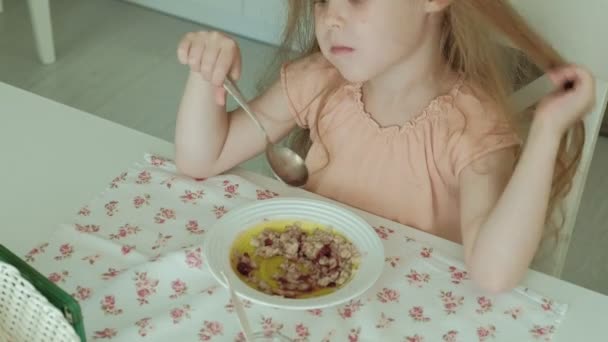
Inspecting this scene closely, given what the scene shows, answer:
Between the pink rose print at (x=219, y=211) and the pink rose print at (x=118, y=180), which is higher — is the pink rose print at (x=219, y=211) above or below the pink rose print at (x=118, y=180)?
above

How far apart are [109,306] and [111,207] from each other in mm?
165

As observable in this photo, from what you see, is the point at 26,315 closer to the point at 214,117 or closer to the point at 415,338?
the point at 415,338

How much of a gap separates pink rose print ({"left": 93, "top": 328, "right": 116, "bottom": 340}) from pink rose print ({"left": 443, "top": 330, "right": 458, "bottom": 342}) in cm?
31

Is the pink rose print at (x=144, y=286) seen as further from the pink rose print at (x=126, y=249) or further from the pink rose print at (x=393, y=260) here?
the pink rose print at (x=393, y=260)

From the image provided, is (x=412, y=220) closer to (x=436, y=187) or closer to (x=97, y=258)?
(x=436, y=187)

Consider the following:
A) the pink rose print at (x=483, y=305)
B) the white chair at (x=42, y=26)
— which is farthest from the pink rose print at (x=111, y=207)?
the white chair at (x=42, y=26)

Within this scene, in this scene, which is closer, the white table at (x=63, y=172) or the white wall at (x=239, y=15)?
the white table at (x=63, y=172)

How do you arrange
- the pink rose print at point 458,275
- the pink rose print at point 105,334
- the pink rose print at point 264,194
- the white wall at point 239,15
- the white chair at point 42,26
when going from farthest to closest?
the white wall at point 239,15 < the white chair at point 42,26 < the pink rose print at point 264,194 < the pink rose print at point 458,275 < the pink rose print at point 105,334

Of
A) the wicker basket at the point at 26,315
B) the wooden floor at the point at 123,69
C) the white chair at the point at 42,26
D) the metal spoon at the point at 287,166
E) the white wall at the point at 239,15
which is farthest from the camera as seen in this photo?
the white wall at the point at 239,15

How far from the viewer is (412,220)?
3.47 ft

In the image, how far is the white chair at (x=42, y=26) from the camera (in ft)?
7.82

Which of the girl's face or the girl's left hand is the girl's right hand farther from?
the girl's left hand

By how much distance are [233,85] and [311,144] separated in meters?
0.24

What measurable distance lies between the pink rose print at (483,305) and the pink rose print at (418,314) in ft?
0.19
